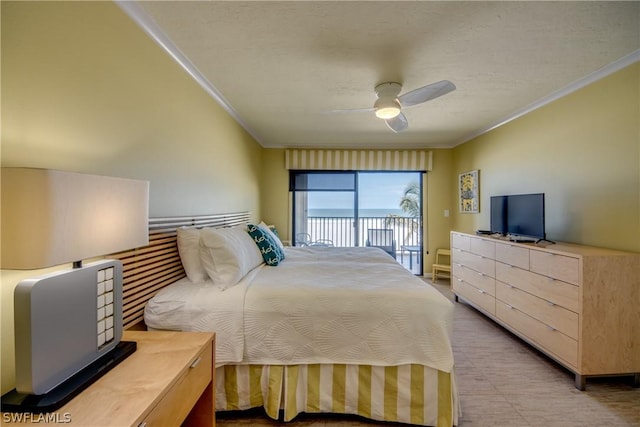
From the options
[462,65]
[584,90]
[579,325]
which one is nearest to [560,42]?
[462,65]

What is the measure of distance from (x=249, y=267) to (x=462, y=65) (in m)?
2.39

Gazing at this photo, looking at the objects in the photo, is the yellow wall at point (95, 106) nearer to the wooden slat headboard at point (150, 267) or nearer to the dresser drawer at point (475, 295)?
the wooden slat headboard at point (150, 267)

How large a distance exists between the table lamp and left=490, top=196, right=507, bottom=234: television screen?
3.55 m

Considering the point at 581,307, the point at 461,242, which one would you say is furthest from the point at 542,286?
the point at 461,242

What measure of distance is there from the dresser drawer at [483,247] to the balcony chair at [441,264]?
126 cm

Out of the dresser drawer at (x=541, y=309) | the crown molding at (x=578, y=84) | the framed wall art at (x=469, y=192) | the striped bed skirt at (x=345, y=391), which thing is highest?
the crown molding at (x=578, y=84)

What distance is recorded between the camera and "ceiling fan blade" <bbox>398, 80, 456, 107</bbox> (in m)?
1.98

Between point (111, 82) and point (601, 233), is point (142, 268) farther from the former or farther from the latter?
point (601, 233)

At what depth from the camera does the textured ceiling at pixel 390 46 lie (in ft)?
5.07

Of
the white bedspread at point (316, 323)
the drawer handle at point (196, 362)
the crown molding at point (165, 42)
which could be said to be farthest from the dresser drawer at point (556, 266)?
the crown molding at point (165, 42)

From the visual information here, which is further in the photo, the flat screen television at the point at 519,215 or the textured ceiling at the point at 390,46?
the flat screen television at the point at 519,215

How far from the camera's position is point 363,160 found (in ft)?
15.8

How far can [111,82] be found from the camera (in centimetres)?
142

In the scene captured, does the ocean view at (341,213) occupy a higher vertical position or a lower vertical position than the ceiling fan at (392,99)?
lower
